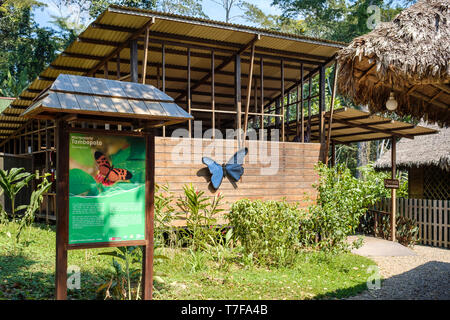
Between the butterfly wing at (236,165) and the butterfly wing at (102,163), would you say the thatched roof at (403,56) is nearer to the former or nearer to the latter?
the butterfly wing at (102,163)

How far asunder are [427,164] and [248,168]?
6.71 meters

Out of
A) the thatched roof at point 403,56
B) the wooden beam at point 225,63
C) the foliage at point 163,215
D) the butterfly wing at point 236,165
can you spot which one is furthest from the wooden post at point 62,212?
the wooden beam at point 225,63

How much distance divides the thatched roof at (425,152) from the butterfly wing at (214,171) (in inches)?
294

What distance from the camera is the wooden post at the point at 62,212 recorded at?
4.57m

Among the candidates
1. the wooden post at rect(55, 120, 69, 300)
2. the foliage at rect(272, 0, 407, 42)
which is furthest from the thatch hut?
the foliage at rect(272, 0, 407, 42)

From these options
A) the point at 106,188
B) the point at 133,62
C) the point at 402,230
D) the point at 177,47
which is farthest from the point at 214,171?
the point at 402,230

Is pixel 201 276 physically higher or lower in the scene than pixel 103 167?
lower

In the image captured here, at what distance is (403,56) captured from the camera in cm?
535

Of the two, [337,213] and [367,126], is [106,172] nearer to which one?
[337,213]

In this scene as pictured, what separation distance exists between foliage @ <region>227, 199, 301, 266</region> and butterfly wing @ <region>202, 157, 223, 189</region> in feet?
5.45

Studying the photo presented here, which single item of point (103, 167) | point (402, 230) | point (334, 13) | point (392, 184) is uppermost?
point (334, 13)
